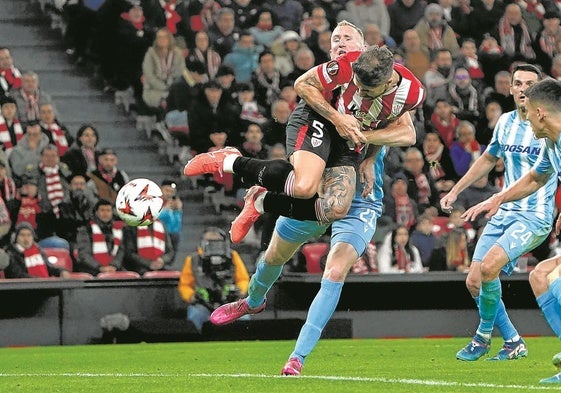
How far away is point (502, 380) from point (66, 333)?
819 centimetres

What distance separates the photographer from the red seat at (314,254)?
16547mm

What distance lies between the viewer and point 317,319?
891 cm

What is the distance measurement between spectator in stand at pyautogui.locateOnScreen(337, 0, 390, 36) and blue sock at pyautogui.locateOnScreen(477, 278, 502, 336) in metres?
9.96

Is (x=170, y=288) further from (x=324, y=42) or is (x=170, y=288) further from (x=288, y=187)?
(x=288, y=187)

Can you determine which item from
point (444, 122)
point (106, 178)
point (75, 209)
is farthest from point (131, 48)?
point (444, 122)

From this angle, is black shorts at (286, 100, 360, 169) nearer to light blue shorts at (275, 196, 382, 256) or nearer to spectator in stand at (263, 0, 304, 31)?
light blue shorts at (275, 196, 382, 256)

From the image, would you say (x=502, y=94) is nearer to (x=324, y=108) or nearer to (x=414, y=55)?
(x=414, y=55)

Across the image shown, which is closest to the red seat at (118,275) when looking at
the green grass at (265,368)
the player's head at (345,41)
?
the green grass at (265,368)

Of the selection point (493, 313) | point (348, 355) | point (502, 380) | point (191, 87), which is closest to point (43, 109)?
point (191, 87)

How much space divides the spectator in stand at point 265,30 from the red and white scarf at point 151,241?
4.20 metres

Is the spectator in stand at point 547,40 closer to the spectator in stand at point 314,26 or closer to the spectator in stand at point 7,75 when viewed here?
the spectator in stand at point 314,26

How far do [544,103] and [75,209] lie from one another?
31.6 feet

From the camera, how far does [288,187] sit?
9.39m

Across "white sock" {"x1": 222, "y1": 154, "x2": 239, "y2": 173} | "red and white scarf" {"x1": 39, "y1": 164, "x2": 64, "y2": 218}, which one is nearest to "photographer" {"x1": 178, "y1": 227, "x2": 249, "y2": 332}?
"red and white scarf" {"x1": 39, "y1": 164, "x2": 64, "y2": 218}
